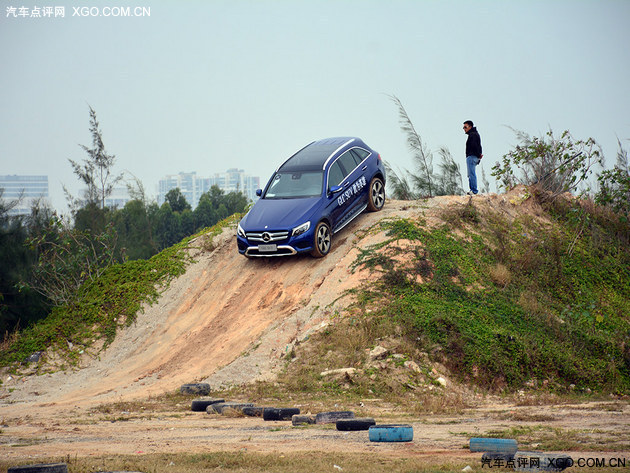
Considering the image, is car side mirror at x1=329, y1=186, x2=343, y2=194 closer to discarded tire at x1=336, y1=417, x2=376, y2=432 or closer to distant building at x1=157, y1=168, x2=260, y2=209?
discarded tire at x1=336, y1=417, x2=376, y2=432

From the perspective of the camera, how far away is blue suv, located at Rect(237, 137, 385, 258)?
56.5 ft

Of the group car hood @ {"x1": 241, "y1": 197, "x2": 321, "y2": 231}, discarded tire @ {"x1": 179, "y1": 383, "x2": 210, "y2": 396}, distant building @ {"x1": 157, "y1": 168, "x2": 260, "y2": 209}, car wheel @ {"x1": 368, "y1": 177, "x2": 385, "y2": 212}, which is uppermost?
distant building @ {"x1": 157, "y1": 168, "x2": 260, "y2": 209}

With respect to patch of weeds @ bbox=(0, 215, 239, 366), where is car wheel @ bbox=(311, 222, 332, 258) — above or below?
above

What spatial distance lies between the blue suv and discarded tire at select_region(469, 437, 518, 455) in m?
9.42

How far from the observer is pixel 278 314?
1661 centimetres

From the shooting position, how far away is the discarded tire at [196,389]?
1388 centimetres

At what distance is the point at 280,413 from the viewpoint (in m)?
11.0

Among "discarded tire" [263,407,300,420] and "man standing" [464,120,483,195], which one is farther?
"man standing" [464,120,483,195]

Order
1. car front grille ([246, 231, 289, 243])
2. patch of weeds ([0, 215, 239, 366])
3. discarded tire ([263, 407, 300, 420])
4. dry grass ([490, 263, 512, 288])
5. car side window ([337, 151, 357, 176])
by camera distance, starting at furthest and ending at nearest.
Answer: car side window ([337, 151, 357, 176]), patch of weeds ([0, 215, 239, 366]), dry grass ([490, 263, 512, 288]), car front grille ([246, 231, 289, 243]), discarded tire ([263, 407, 300, 420])

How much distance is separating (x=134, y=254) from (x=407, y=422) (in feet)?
89.2

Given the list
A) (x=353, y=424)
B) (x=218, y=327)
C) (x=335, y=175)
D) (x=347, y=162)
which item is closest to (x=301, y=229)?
(x=335, y=175)

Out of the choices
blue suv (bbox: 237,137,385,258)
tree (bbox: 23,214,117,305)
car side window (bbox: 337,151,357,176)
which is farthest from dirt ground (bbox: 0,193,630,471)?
tree (bbox: 23,214,117,305)

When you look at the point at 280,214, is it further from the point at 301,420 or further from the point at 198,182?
the point at 198,182

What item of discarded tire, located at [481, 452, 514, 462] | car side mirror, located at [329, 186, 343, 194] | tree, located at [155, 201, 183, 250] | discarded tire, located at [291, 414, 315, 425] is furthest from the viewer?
tree, located at [155, 201, 183, 250]
